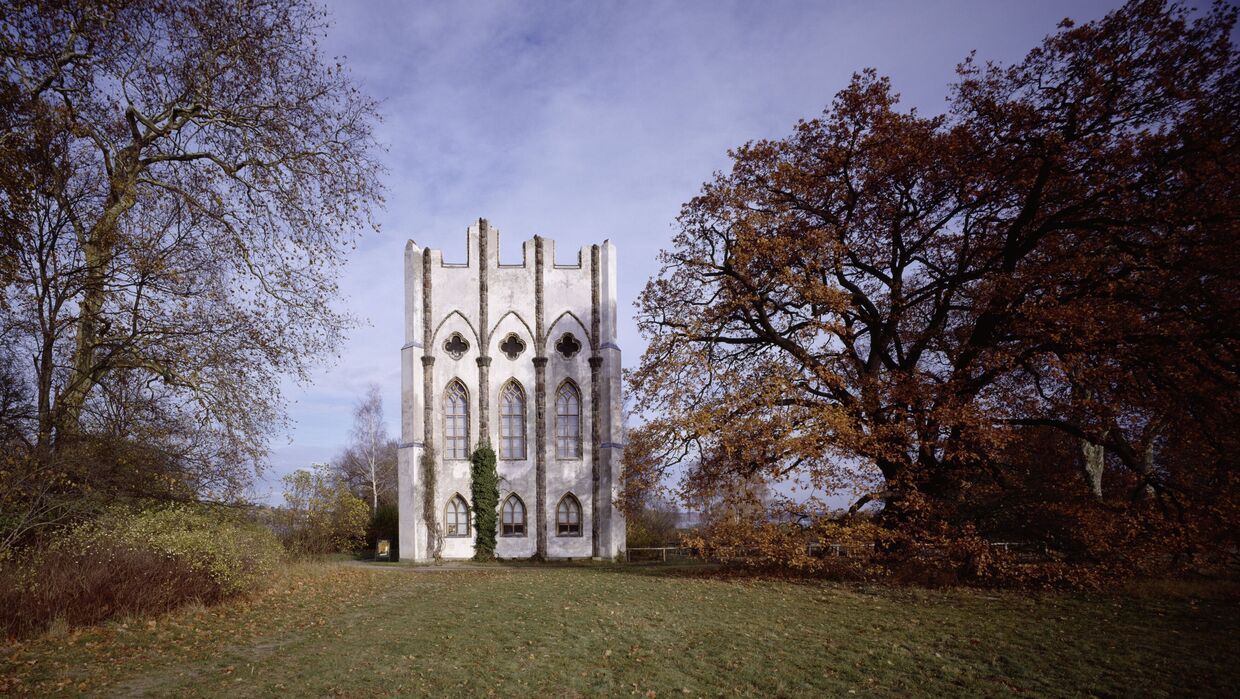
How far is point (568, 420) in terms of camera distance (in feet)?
84.5

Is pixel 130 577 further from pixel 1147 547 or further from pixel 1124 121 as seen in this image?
pixel 1124 121

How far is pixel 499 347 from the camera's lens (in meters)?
25.7

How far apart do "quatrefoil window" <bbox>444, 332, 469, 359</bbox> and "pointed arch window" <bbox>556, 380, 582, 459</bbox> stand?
401 cm

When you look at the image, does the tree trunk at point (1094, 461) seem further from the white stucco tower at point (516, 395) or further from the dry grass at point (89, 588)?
the dry grass at point (89, 588)

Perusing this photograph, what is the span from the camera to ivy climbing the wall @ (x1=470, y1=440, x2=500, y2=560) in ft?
80.2

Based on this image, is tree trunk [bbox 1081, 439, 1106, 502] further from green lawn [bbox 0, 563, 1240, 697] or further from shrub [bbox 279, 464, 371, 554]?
shrub [bbox 279, 464, 371, 554]

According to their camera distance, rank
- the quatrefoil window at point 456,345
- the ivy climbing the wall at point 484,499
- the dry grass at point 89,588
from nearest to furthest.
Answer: the dry grass at point 89,588, the ivy climbing the wall at point 484,499, the quatrefoil window at point 456,345

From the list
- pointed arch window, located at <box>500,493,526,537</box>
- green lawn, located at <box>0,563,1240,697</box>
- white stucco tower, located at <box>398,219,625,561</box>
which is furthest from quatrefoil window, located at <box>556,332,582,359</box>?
green lawn, located at <box>0,563,1240,697</box>

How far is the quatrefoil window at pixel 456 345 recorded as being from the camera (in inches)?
1002

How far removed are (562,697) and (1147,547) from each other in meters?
12.3

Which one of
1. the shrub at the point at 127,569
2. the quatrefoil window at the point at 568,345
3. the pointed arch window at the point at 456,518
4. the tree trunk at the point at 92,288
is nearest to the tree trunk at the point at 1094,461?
the quatrefoil window at the point at 568,345

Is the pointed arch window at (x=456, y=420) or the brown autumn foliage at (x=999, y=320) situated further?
the pointed arch window at (x=456, y=420)

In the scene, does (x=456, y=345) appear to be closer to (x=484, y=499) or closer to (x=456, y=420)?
(x=456, y=420)

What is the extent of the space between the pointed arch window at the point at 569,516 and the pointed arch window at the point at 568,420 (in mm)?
1692
